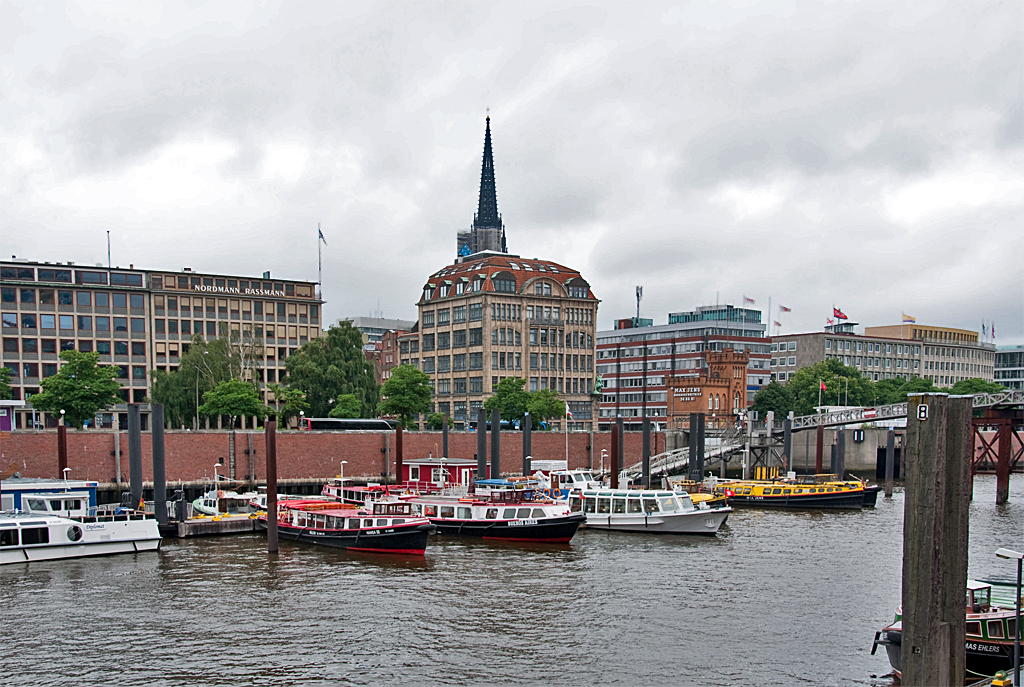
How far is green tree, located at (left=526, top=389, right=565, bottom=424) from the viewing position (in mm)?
119250

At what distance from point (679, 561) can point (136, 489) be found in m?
34.6

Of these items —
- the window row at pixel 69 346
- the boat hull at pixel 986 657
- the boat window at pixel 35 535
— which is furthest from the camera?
the window row at pixel 69 346

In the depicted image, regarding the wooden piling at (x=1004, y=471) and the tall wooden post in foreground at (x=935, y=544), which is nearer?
the tall wooden post in foreground at (x=935, y=544)

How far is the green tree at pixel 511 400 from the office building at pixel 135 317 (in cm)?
3171

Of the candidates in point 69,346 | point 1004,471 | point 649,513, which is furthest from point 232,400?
point 1004,471

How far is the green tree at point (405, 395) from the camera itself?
4683 inches

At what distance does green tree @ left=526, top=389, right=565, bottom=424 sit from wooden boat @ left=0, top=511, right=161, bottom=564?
68.0 meters

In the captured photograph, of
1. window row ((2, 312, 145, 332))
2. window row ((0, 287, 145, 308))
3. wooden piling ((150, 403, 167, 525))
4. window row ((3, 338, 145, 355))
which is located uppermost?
window row ((0, 287, 145, 308))

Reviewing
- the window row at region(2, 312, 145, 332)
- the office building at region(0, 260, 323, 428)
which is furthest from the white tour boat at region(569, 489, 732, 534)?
the window row at region(2, 312, 145, 332)

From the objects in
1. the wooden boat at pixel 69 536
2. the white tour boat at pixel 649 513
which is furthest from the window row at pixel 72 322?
the white tour boat at pixel 649 513

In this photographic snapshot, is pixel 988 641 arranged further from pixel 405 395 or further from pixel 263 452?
pixel 405 395

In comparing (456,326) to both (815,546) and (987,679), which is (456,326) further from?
(987,679)

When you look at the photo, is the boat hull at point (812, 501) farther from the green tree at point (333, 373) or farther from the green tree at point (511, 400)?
the green tree at point (333, 373)

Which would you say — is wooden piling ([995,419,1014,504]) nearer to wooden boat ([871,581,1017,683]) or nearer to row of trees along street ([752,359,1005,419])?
wooden boat ([871,581,1017,683])
